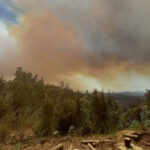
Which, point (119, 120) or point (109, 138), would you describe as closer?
point (109, 138)

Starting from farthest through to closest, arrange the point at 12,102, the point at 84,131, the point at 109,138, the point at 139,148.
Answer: the point at 12,102, the point at 84,131, the point at 109,138, the point at 139,148

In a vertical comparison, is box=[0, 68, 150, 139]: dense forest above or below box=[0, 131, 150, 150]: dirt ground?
above

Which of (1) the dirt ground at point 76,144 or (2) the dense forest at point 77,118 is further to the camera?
(2) the dense forest at point 77,118

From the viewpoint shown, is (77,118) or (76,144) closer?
(76,144)

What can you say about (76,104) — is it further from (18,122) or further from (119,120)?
(18,122)

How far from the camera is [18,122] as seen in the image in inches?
429

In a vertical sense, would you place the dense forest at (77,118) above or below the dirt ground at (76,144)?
above

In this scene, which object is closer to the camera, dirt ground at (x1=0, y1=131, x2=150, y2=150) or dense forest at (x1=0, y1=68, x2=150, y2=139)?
dirt ground at (x1=0, y1=131, x2=150, y2=150)

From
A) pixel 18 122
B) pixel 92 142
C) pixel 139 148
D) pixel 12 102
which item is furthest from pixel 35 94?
pixel 139 148

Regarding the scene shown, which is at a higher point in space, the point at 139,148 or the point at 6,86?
the point at 6,86

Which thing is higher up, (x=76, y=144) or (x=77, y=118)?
(x=77, y=118)

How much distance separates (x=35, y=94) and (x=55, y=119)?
12.2ft

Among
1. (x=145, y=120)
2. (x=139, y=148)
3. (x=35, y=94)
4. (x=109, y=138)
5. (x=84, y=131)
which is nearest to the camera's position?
(x=139, y=148)

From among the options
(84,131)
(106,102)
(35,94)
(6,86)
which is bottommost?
(84,131)
